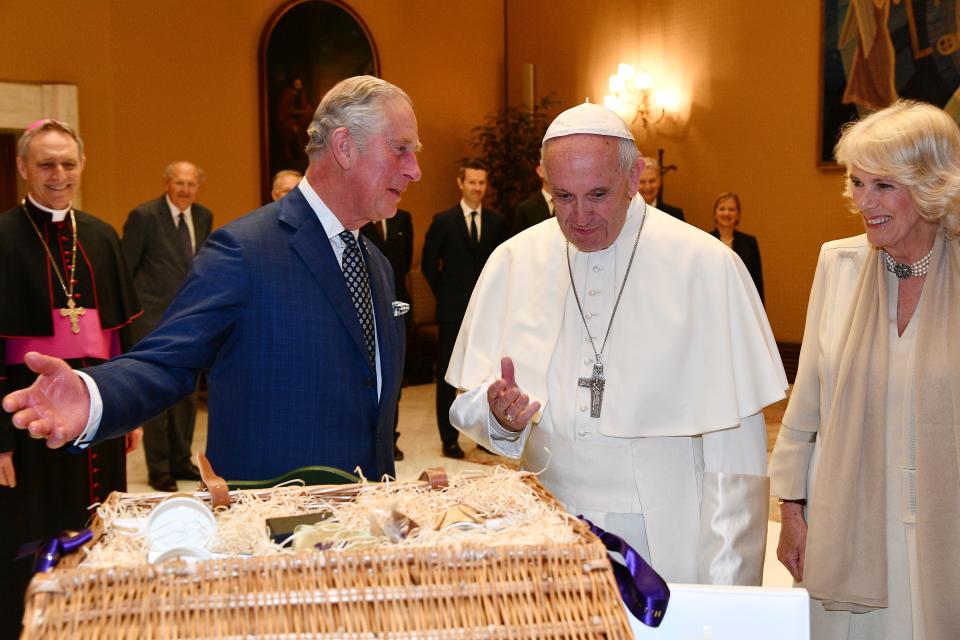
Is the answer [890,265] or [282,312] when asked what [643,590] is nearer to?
[282,312]

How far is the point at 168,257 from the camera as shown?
258 inches

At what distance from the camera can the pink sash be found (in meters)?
→ 3.49

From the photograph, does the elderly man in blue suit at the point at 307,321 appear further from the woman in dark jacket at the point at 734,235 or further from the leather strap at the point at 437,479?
the woman in dark jacket at the point at 734,235

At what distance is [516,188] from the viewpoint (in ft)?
37.2

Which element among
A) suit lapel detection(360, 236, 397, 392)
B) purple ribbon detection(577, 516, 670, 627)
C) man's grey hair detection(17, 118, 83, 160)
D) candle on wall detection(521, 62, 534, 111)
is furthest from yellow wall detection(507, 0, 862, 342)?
purple ribbon detection(577, 516, 670, 627)

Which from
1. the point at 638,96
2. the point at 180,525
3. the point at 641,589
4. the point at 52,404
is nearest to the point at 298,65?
the point at 638,96

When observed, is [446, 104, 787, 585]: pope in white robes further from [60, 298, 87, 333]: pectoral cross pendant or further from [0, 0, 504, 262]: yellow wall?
[0, 0, 504, 262]: yellow wall

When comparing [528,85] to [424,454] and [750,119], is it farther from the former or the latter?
[424,454]

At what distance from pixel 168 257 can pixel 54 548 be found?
566cm

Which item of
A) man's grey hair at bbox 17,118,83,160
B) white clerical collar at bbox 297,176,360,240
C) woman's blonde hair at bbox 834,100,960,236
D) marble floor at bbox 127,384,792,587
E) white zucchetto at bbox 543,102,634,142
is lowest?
marble floor at bbox 127,384,792,587

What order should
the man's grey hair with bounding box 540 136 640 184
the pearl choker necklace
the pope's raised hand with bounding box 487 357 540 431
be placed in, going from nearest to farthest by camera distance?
the pope's raised hand with bounding box 487 357 540 431 → the man's grey hair with bounding box 540 136 640 184 → the pearl choker necklace

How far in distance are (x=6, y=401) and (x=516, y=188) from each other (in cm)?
1008

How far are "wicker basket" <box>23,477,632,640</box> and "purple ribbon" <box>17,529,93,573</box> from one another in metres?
0.02

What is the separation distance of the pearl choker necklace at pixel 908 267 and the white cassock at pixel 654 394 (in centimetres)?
38
